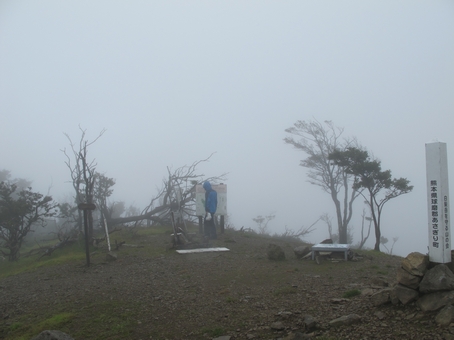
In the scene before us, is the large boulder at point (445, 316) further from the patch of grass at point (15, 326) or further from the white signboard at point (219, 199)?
the white signboard at point (219, 199)

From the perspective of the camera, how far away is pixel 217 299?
675 cm

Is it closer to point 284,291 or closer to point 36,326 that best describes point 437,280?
point 284,291

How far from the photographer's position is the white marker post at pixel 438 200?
5.33 metres

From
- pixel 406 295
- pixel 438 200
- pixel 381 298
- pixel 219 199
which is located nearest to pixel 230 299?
pixel 381 298

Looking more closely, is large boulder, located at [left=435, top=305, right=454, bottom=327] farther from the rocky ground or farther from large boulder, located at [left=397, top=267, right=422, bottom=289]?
large boulder, located at [left=397, top=267, right=422, bottom=289]

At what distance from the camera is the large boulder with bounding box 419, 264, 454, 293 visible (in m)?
4.89

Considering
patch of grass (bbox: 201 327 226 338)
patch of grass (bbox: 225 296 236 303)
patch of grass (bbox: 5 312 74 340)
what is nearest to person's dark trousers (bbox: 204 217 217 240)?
patch of grass (bbox: 225 296 236 303)

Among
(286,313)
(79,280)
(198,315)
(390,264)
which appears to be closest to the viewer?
(286,313)

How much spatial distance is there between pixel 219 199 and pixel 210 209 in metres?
1.40

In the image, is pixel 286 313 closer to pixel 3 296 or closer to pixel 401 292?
pixel 401 292

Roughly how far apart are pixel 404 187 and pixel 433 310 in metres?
10.8

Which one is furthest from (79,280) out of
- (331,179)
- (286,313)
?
(331,179)

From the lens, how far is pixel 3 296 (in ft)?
26.2

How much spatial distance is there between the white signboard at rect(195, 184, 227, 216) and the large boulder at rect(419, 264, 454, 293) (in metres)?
11.6
